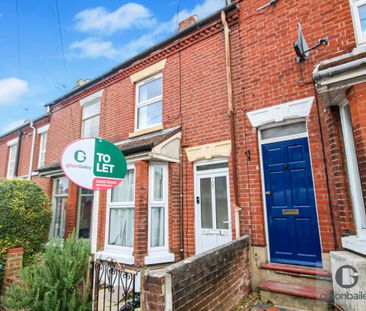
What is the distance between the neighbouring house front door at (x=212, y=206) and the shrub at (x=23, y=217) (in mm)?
4127

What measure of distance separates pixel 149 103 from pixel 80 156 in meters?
4.62

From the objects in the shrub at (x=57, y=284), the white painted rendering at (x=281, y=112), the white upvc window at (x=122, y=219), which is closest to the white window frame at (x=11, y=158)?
the white upvc window at (x=122, y=219)

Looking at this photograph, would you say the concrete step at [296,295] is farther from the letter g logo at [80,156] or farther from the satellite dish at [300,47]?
the satellite dish at [300,47]

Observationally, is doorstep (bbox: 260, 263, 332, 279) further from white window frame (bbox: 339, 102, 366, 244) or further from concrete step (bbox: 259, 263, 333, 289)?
white window frame (bbox: 339, 102, 366, 244)

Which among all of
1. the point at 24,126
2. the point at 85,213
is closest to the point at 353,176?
the point at 85,213

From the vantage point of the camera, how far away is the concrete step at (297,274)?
3795mm

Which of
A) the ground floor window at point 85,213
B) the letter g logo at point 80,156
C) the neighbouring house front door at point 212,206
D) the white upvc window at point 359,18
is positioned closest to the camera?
the letter g logo at point 80,156

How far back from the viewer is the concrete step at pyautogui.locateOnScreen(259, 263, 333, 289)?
3795mm

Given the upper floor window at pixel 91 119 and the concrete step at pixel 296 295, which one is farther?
the upper floor window at pixel 91 119

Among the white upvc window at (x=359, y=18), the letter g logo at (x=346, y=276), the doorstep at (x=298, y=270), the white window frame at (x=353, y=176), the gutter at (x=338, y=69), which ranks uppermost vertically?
the white upvc window at (x=359, y=18)

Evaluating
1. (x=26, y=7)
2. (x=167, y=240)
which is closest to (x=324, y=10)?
(x=167, y=240)

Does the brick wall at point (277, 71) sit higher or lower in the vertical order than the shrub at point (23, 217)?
higher

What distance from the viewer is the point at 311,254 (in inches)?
164

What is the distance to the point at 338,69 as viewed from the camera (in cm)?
308
